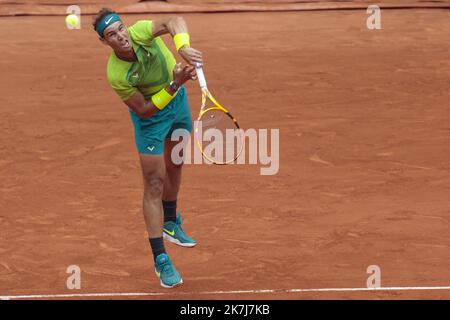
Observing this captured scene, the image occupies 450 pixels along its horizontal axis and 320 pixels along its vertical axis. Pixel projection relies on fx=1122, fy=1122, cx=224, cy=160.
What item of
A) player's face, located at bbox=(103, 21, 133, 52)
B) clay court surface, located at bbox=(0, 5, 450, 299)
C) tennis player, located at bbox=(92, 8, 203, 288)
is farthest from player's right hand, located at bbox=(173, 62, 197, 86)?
clay court surface, located at bbox=(0, 5, 450, 299)

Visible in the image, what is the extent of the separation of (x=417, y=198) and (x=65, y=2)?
10265 mm

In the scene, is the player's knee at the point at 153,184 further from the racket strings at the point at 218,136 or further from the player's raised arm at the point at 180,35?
the player's raised arm at the point at 180,35

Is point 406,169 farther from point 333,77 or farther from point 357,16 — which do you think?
point 357,16

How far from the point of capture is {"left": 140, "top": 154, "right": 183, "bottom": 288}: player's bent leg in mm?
8125

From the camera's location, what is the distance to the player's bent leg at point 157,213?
8125 millimetres

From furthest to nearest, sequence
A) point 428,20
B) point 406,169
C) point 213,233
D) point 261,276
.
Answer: point 428,20, point 406,169, point 213,233, point 261,276

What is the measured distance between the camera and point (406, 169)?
11.0m

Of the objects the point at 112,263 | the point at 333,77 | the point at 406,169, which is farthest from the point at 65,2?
the point at 112,263

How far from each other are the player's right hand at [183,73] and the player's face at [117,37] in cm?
38

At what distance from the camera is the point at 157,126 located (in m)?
8.23

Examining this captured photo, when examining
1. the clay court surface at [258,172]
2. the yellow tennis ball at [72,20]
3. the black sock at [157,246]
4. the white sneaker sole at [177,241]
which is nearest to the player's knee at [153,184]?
the black sock at [157,246]

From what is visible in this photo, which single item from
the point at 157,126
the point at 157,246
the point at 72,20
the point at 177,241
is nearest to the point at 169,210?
the point at 177,241

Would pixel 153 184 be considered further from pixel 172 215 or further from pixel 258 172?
pixel 258 172

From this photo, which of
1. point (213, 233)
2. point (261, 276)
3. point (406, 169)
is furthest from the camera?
point (406, 169)
